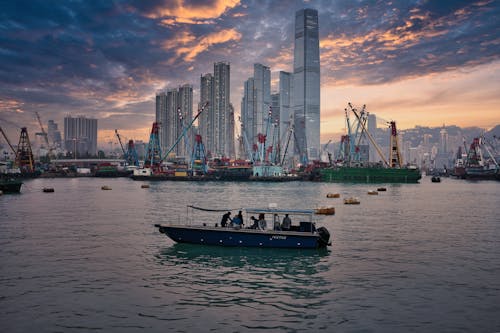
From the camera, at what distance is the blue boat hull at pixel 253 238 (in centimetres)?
2795

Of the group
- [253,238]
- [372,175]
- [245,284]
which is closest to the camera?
[245,284]

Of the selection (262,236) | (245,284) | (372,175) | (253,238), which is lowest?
(245,284)

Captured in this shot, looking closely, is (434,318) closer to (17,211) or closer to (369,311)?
Answer: (369,311)

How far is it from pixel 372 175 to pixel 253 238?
513 feet

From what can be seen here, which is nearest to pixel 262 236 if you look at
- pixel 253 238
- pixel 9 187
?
pixel 253 238

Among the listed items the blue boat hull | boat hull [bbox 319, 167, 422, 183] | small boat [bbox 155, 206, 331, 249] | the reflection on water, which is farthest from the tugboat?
boat hull [bbox 319, 167, 422, 183]

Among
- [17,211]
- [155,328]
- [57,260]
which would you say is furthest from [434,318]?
[17,211]

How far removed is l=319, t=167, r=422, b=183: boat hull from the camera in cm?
17175

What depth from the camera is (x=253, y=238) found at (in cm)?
2828

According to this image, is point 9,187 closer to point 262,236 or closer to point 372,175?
point 262,236

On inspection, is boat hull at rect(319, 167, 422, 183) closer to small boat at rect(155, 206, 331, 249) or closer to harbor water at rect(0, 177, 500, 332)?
harbor water at rect(0, 177, 500, 332)

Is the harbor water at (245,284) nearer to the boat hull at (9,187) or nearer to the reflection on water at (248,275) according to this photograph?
the reflection on water at (248,275)

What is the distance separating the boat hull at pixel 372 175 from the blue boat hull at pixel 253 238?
152639 mm

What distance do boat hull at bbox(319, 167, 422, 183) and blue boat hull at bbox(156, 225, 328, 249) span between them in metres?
153
